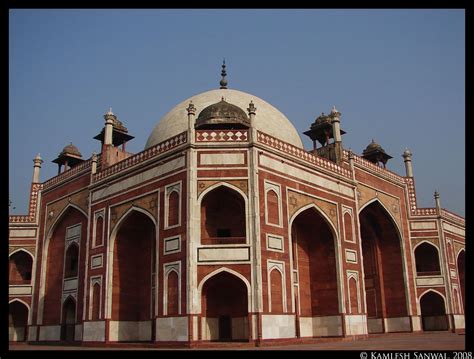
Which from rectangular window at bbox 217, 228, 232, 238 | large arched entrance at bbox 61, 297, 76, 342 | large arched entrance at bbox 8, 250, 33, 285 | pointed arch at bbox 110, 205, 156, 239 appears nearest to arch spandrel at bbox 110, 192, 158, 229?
pointed arch at bbox 110, 205, 156, 239

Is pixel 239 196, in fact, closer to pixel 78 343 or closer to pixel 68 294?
pixel 78 343

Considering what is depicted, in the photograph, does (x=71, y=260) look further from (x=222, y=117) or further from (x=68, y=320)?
(x=222, y=117)

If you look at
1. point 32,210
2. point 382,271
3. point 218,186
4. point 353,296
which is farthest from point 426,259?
point 32,210

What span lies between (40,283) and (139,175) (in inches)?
372

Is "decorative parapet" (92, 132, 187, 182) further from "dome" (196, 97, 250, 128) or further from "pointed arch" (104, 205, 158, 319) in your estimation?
"dome" (196, 97, 250, 128)

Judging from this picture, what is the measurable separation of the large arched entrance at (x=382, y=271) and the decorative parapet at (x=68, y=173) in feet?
43.2

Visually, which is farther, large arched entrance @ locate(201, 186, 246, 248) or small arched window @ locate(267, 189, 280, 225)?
large arched entrance @ locate(201, 186, 246, 248)

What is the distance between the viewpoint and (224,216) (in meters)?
17.1

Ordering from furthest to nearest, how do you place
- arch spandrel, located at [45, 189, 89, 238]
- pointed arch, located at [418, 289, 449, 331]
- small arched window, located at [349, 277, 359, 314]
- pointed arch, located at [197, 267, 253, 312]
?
pointed arch, located at [418, 289, 449, 331]
arch spandrel, located at [45, 189, 89, 238]
small arched window, located at [349, 277, 359, 314]
pointed arch, located at [197, 267, 253, 312]

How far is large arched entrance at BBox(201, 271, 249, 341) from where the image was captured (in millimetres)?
15688

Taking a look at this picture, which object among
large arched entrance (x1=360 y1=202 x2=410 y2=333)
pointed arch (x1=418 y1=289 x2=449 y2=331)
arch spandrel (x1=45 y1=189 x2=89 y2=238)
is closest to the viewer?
arch spandrel (x1=45 y1=189 x2=89 y2=238)

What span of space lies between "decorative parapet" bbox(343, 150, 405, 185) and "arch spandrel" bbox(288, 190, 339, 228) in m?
3.84

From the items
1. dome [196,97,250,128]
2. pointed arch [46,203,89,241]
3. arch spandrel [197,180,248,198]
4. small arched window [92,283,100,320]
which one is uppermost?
dome [196,97,250,128]
